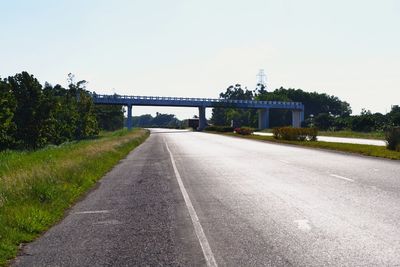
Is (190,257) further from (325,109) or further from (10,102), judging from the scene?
(325,109)

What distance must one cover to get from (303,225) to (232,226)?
3.87 feet

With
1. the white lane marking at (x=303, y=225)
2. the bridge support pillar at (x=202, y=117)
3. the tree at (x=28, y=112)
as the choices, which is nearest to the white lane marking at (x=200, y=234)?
the white lane marking at (x=303, y=225)

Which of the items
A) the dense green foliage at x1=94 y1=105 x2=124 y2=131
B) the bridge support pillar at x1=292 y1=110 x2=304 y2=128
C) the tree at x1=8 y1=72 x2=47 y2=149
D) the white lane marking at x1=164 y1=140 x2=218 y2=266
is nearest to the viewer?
the white lane marking at x1=164 y1=140 x2=218 y2=266

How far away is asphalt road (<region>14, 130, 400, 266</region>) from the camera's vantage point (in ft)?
21.6

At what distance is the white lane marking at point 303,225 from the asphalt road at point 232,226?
0.06 ft

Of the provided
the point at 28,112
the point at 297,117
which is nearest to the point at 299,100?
the point at 297,117

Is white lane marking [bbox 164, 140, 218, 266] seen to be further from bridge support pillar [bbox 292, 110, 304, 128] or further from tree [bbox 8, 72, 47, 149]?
bridge support pillar [bbox 292, 110, 304, 128]

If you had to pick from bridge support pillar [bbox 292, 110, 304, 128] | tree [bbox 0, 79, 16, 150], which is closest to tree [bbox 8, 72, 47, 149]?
tree [bbox 0, 79, 16, 150]

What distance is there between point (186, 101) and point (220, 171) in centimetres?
10564

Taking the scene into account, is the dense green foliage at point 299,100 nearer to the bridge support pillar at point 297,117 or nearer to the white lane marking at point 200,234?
the bridge support pillar at point 297,117

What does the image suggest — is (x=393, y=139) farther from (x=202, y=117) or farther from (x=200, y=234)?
(x=202, y=117)

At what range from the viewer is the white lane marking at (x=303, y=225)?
26.7 ft

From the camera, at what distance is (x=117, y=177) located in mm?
18359

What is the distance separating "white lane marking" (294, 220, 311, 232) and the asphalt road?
2 cm
